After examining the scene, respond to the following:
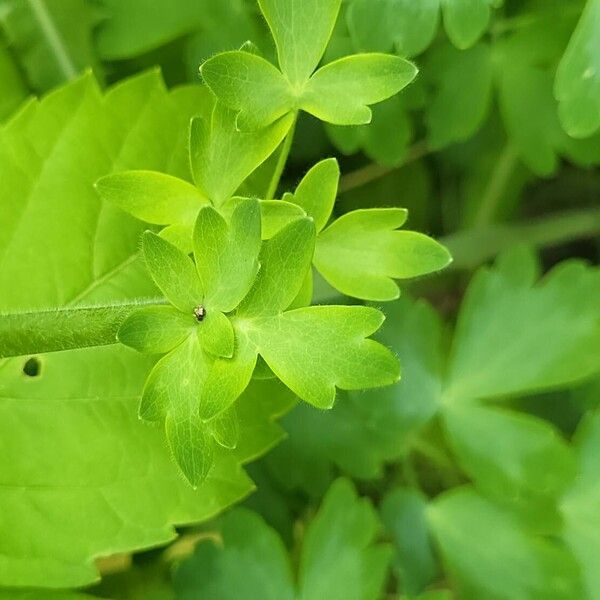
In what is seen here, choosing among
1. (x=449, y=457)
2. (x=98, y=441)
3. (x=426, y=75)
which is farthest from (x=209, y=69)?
(x=449, y=457)

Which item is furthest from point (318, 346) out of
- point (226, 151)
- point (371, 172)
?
point (371, 172)

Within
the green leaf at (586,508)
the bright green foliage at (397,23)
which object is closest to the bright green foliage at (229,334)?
the bright green foliage at (397,23)

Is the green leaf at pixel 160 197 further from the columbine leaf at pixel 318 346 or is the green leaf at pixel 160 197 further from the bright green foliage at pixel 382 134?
the bright green foliage at pixel 382 134

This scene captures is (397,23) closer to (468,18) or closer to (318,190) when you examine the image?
(468,18)

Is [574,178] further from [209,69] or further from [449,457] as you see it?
[209,69]

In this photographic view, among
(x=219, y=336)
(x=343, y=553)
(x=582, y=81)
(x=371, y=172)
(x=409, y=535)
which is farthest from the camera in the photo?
(x=371, y=172)

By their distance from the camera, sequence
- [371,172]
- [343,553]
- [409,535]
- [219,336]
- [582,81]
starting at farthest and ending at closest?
[371,172], [409,535], [343,553], [582,81], [219,336]

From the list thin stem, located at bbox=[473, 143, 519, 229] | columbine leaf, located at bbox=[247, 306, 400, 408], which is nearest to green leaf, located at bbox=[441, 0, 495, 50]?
columbine leaf, located at bbox=[247, 306, 400, 408]
